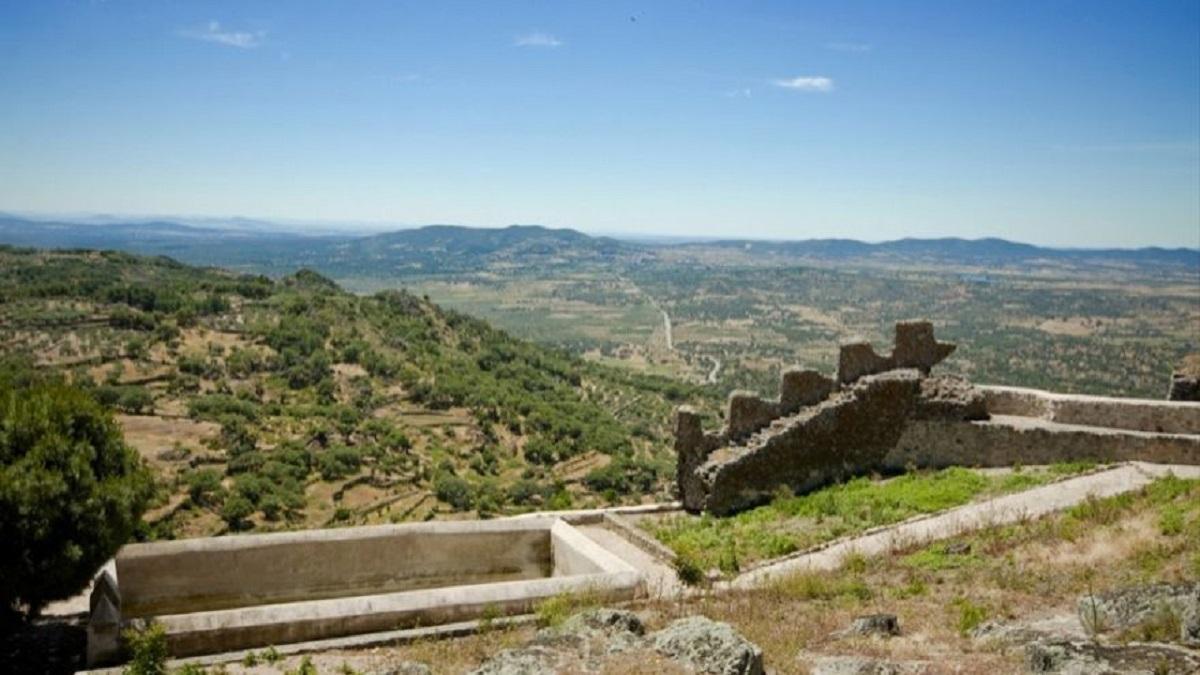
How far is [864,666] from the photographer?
764cm

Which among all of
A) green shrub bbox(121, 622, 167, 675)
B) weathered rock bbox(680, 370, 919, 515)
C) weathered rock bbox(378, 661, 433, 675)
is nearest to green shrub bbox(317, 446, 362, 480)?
weathered rock bbox(680, 370, 919, 515)

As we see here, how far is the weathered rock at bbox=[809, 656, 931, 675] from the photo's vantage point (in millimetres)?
7539

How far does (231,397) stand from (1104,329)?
172707mm

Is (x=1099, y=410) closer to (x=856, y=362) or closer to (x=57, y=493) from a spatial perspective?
(x=856, y=362)

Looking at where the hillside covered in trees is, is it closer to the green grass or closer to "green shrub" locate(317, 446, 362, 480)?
"green shrub" locate(317, 446, 362, 480)

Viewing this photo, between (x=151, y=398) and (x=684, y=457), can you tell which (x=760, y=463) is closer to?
(x=684, y=457)

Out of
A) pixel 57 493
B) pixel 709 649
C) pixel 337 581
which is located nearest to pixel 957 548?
pixel 709 649

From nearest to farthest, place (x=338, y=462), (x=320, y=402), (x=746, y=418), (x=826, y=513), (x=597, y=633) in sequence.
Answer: (x=597, y=633)
(x=826, y=513)
(x=746, y=418)
(x=338, y=462)
(x=320, y=402)

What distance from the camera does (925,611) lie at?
9812 mm

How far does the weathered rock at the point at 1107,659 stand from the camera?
6.89 meters

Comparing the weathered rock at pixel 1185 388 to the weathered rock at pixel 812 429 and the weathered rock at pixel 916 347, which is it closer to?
the weathered rock at pixel 812 429

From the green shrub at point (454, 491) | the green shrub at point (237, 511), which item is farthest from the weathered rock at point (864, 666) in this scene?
the green shrub at point (454, 491)

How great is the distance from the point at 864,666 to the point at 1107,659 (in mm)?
1896

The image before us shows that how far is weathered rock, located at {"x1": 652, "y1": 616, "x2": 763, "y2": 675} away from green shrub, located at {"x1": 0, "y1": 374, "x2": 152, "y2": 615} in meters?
6.15
